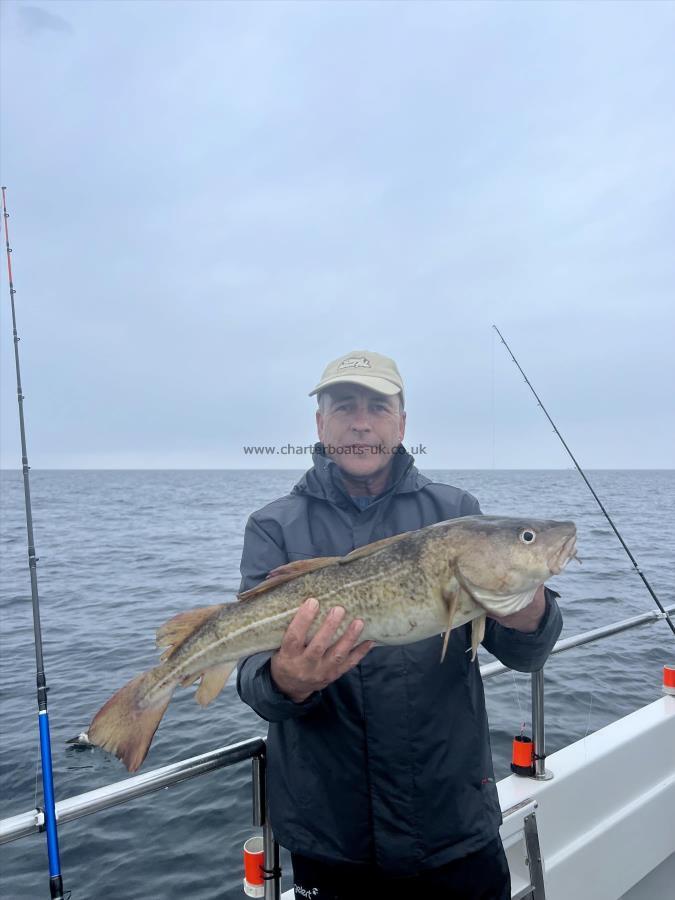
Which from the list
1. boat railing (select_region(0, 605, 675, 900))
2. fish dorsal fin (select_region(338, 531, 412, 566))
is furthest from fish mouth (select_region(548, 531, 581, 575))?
boat railing (select_region(0, 605, 675, 900))

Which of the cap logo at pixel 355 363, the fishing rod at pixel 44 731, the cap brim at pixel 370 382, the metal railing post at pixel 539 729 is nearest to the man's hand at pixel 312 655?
the fishing rod at pixel 44 731

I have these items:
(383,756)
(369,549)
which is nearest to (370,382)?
(369,549)

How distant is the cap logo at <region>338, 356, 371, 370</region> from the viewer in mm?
3416

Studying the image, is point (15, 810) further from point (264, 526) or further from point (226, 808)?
point (264, 526)

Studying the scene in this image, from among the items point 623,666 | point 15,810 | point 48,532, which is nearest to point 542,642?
point 15,810

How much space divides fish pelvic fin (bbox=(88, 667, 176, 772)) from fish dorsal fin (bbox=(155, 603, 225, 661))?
0.24 m

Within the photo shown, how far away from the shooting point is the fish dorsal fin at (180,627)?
2.99 metres

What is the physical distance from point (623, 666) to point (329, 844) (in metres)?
9.78

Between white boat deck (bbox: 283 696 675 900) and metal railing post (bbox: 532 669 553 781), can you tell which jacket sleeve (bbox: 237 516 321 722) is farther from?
white boat deck (bbox: 283 696 675 900)

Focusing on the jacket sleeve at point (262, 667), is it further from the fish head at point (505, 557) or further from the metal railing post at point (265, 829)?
the fish head at point (505, 557)

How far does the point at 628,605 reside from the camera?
1501 cm

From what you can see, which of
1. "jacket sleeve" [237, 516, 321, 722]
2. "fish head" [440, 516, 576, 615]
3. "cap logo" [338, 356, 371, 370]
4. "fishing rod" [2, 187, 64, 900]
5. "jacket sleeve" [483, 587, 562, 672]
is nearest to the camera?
"fishing rod" [2, 187, 64, 900]

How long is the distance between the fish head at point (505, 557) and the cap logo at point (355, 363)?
106cm

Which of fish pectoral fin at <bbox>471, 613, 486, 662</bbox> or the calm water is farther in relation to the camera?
the calm water
